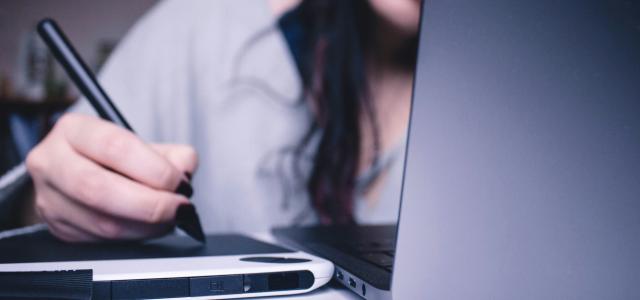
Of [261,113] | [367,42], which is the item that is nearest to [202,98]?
[261,113]

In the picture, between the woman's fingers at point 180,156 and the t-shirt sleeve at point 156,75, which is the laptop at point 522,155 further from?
the t-shirt sleeve at point 156,75

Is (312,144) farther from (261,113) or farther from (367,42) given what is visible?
(367,42)

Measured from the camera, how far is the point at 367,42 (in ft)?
3.25

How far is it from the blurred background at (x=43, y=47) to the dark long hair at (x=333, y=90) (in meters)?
1.14

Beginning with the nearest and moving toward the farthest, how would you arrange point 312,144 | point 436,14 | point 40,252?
point 436,14, point 40,252, point 312,144

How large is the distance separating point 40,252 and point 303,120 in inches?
24.0

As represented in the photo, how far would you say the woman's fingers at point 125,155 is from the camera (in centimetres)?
35

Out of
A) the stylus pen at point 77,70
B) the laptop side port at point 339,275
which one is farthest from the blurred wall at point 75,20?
the laptop side port at point 339,275

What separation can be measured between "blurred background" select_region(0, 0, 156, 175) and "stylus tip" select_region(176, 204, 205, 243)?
1575 mm

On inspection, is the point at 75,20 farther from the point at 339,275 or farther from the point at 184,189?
the point at 339,275

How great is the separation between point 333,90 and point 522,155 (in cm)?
70

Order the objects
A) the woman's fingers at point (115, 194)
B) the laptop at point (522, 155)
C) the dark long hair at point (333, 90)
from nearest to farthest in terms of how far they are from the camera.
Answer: the laptop at point (522, 155), the woman's fingers at point (115, 194), the dark long hair at point (333, 90)

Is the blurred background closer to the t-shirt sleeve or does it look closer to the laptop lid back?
the t-shirt sleeve

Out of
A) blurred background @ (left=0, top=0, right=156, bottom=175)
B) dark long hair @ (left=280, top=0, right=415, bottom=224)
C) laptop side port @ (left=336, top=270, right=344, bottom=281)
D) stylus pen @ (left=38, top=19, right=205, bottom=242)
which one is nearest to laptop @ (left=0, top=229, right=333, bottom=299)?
laptop side port @ (left=336, top=270, right=344, bottom=281)
